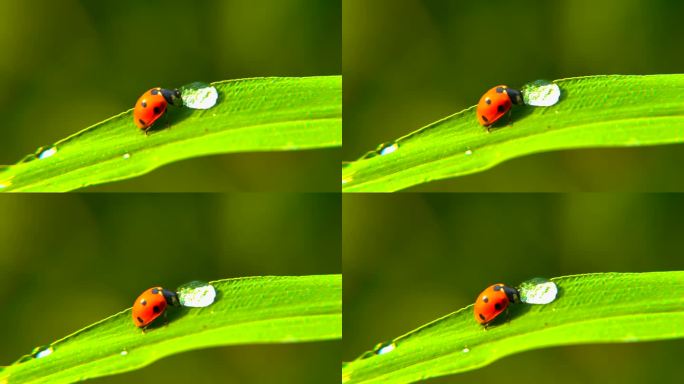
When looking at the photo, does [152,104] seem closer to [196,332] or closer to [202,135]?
[202,135]

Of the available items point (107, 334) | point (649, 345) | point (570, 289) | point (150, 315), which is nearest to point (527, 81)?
point (570, 289)

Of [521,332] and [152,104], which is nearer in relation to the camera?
[152,104]

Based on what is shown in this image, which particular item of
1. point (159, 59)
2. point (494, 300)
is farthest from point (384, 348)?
point (159, 59)

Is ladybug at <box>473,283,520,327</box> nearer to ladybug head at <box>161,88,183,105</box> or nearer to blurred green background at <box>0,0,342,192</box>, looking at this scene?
blurred green background at <box>0,0,342,192</box>

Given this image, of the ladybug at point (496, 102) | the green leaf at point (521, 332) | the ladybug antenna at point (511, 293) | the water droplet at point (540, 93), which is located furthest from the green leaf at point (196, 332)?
the water droplet at point (540, 93)

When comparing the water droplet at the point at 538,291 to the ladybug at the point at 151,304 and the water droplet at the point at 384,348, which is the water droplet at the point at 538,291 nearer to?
the water droplet at the point at 384,348

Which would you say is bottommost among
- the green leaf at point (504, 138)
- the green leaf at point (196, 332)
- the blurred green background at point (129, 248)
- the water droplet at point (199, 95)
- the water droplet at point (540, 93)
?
the green leaf at point (196, 332)
